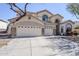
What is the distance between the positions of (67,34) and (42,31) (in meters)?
0.28

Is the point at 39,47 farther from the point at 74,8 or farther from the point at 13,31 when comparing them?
the point at 74,8

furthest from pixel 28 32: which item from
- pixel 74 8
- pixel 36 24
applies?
pixel 74 8

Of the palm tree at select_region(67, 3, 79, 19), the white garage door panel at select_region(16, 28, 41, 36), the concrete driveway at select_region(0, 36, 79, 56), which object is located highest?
the palm tree at select_region(67, 3, 79, 19)

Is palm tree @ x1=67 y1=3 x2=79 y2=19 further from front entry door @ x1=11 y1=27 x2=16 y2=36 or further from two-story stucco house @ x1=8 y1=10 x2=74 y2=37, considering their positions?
front entry door @ x1=11 y1=27 x2=16 y2=36

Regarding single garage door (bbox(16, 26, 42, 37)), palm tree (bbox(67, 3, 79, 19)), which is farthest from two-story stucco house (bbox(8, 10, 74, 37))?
palm tree (bbox(67, 3, 79, 19))

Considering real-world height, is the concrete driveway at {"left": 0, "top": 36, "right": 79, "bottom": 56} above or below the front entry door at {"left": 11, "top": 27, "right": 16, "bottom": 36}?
below

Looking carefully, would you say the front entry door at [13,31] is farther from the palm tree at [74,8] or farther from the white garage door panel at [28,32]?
the palm tree at [74,8]

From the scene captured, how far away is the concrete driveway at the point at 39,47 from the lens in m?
2.76

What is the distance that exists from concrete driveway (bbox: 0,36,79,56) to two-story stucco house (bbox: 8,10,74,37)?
3.2 inches

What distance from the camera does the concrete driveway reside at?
9.05ft

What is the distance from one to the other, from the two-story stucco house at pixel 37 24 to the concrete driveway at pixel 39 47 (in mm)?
82

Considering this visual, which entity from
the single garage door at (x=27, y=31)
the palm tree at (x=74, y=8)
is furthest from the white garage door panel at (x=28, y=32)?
the palm tree at (x=74, y=8)

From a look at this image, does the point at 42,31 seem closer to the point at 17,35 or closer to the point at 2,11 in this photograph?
the point at 17,35

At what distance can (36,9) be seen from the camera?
2.77 meters
